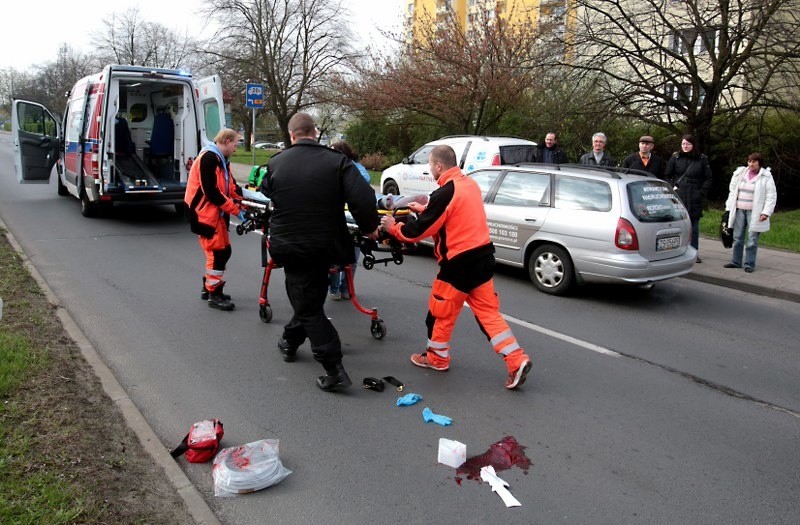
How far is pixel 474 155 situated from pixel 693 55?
5900 mm

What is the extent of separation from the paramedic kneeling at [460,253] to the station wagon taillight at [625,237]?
300 cm

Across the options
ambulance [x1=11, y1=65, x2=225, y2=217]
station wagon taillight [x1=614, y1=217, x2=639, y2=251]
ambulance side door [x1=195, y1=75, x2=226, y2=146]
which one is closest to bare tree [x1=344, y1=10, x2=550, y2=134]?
ambulance side door [x1=195, y1=75, x2=226, y2=146]

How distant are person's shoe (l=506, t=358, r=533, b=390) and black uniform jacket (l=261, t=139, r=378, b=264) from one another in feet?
4.94

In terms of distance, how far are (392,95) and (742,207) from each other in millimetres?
13276

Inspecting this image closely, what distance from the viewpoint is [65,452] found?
3496mm

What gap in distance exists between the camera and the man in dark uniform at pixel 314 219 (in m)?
4.51

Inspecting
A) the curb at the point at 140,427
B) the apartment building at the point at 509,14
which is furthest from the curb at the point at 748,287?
the apartment building at the point at 509,14

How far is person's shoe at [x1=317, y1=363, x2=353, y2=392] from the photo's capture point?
15.6 feet

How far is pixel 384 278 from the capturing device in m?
8.66

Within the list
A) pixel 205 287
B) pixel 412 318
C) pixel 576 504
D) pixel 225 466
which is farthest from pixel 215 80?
pixel 576 504

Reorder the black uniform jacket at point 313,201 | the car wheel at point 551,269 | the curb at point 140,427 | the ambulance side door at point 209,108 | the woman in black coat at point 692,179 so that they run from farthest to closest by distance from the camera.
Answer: the ambulance side door at point 209,108 < the woman in black coat at point 692,179 < the car wheel at point 551,269 < the black uniform jacket at point 313,201 < the curb at point 140,427

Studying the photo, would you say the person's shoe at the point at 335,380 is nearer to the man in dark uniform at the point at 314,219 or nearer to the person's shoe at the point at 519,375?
the man in dark uniform at the point at 314,219

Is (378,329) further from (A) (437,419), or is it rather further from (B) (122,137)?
(B) (122,137)

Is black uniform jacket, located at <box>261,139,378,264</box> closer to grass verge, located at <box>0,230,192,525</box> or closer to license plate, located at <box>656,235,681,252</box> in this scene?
grass verge, located at <box>0,230,192,525</box>
